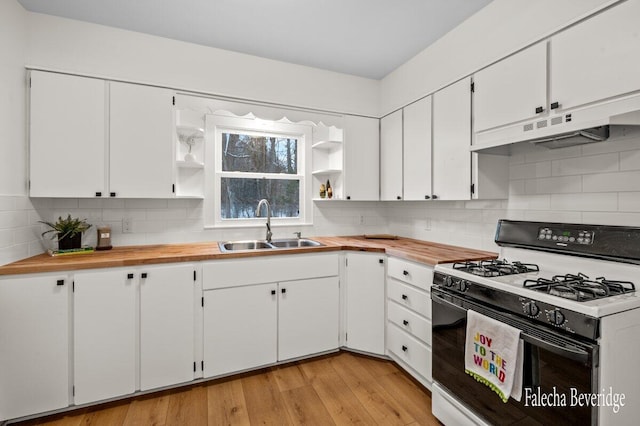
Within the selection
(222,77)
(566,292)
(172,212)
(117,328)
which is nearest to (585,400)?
(566,292)

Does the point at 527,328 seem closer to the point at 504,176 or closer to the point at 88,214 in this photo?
the point at 504,176

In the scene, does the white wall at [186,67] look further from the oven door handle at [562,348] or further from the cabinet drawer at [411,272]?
the oven door handle at [562,348]

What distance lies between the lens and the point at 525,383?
1336mm

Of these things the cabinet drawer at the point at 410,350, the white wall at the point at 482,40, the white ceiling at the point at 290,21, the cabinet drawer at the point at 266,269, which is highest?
the white ceiling at the point at 290,21

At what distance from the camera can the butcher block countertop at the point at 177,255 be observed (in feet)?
6.11

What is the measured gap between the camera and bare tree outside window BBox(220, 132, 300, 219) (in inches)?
117

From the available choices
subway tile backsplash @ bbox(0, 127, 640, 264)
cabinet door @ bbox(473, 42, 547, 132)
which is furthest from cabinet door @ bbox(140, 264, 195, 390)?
cabinet door @ bbox(473, 42, 547, 132)

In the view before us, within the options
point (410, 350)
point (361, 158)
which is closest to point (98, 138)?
point (361, 158)

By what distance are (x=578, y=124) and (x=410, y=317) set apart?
1.52m

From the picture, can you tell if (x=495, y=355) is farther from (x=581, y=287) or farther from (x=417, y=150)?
(x=417, y=150)

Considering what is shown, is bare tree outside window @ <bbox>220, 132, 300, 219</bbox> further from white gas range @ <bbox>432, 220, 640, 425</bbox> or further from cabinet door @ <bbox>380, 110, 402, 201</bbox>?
white gas range @ <bbox>432, 220, 640, 425</bbox>

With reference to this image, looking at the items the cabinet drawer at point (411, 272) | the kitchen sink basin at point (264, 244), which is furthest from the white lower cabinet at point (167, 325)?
the cabinet drawer at point (411, 272)

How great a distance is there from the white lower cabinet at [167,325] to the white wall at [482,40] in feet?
7.94

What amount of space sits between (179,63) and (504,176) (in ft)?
8.83
